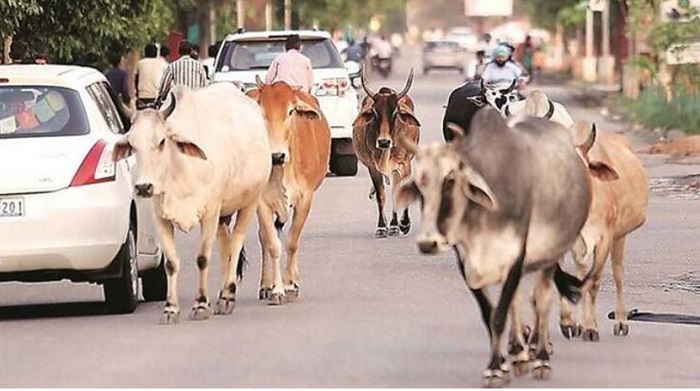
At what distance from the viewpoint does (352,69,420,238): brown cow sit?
21.6 meters

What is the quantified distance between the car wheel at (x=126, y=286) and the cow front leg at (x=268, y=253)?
3.55 feet

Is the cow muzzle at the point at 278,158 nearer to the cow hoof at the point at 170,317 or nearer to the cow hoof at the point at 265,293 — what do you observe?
the cow hoof at the point at 265,293

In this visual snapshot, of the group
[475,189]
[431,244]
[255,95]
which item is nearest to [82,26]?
[255,95]

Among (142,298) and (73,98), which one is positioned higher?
(73,98)

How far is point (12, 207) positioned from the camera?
14781mm

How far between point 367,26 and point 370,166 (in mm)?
115179

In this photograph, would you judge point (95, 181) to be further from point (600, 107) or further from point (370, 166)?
point (600, 107)

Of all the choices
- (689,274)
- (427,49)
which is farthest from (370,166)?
(427,49)

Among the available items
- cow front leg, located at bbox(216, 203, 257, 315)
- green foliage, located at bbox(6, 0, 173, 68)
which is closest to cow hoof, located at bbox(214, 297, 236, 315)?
cow front leg, located at bbox(216, 203, 257, 315)

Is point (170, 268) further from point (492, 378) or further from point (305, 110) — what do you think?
point (492, 378)

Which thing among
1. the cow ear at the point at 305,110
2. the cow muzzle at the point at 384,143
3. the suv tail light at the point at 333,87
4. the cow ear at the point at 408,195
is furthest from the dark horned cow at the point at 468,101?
the cow ear at the point at 408,195

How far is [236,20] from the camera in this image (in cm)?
6397

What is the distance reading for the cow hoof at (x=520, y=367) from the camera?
12.0 metres

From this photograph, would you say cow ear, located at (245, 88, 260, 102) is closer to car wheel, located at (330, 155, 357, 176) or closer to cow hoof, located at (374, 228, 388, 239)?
cow hoof, located at (374, 228, 388, 239)
